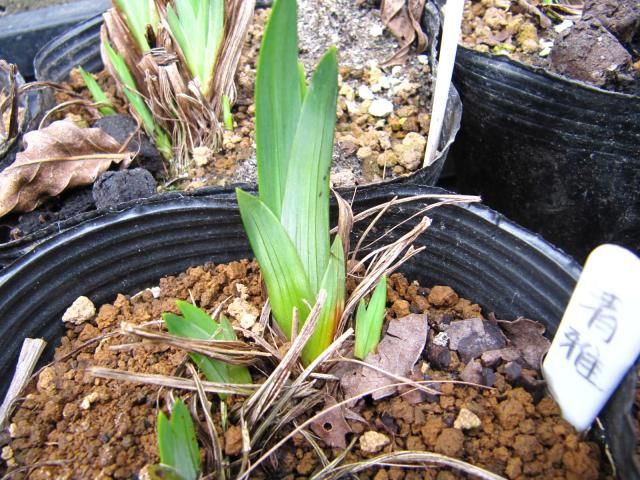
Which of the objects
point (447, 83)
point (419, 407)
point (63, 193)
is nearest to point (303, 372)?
point (419, 407)

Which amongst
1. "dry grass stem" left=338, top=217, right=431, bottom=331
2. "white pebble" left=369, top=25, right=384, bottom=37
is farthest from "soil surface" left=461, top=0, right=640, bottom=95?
"dry grass stem" left=338, top=217, right=431, bottom=331

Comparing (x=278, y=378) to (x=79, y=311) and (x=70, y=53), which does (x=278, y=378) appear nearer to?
(x=79, y=311)

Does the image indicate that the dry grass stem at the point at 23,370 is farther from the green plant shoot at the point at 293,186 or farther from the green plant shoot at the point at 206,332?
the green plant shoot at the point at 293,186

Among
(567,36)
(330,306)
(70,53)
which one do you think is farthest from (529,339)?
(70,53)

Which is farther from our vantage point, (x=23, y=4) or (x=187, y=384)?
(x=23, y=4)

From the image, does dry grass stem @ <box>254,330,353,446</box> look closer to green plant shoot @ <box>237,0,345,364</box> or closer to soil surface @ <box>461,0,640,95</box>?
green plant shoot @ <box>237,0,345,364</box>

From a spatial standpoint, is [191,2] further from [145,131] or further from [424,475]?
[424,475]
